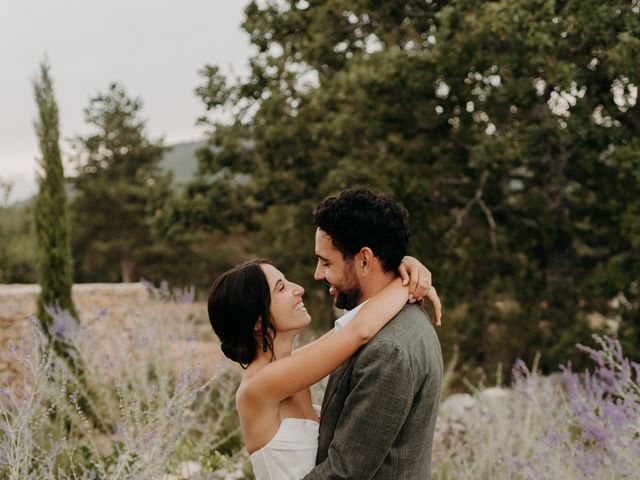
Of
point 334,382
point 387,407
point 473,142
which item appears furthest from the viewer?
point 473,142

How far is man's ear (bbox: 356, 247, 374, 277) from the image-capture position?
209cm

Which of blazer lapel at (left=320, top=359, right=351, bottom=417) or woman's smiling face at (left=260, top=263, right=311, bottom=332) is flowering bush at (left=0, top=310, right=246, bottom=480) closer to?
woman's smiling face at (left=260, top=263, right=311, bottom=332)

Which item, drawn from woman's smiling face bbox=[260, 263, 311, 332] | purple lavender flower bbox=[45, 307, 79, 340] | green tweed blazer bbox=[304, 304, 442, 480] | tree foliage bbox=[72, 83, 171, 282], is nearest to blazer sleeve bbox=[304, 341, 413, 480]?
green tweed blazer bbox=[304, 304, 442, 480]

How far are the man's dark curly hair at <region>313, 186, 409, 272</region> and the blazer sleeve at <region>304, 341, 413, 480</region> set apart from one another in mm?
354

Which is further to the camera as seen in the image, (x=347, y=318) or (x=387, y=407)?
(x=347, y=318)

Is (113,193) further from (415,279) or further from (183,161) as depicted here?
(183,161)

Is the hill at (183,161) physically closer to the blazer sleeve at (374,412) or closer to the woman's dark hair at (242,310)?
the woman's dark hair at (242,310)

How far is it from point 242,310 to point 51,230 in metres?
6.46

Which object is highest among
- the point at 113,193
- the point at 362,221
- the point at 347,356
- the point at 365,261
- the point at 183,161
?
the point at 362,221

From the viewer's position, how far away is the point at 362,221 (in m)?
2.04

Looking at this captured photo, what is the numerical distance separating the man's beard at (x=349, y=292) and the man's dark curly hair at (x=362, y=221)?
2.5 inches

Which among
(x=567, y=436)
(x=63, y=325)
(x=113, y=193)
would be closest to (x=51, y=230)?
(x=63, y=325)

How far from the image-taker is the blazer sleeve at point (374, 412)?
5.98 feet

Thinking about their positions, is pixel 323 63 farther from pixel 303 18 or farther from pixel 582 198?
pixel 582 198
